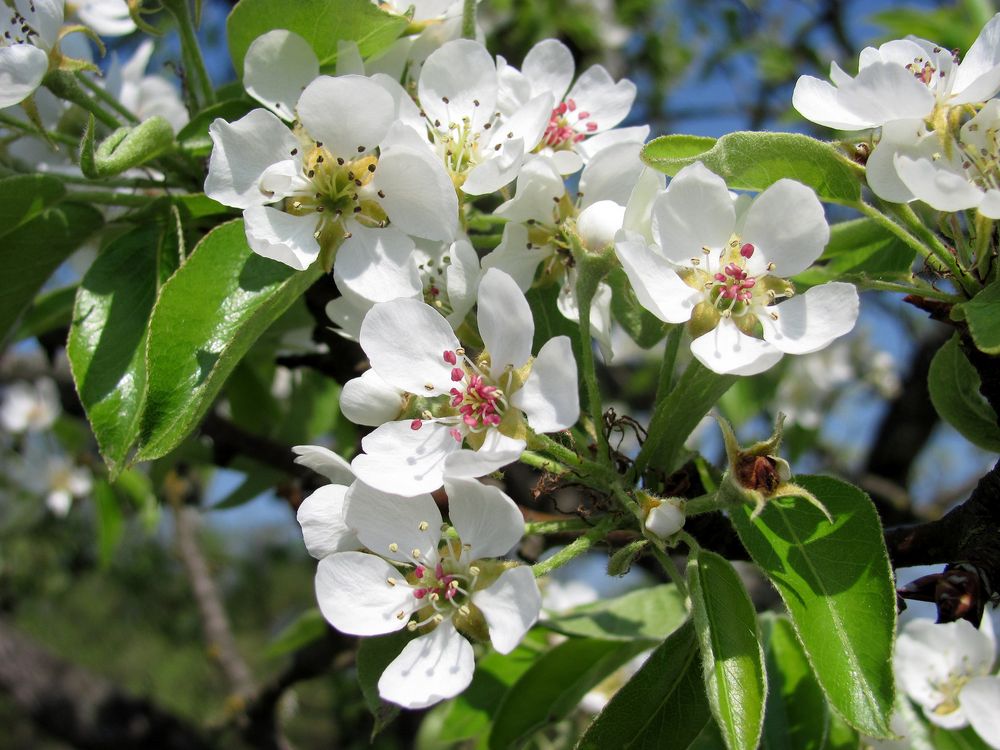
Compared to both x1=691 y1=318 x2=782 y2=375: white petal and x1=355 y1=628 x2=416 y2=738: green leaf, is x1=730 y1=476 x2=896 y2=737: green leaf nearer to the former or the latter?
x1=691 y1=318 x2=782 y2=375: white petal

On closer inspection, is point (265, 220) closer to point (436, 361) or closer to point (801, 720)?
point (436, 361)

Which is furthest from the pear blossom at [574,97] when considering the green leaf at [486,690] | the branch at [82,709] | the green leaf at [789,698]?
the branch at [82,709]

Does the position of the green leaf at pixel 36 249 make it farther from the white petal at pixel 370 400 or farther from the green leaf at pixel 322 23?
the white petal at pixel 370 400

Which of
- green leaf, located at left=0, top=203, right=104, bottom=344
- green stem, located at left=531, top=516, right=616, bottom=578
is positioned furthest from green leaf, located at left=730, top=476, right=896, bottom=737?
green leaf, located at left=0, top=203, right=104, bottom=344

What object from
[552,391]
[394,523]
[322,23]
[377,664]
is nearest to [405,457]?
[394,523]

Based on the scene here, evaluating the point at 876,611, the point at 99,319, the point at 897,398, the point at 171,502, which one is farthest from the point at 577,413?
the point at 897,398

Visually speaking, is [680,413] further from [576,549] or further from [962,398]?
[962,398]
